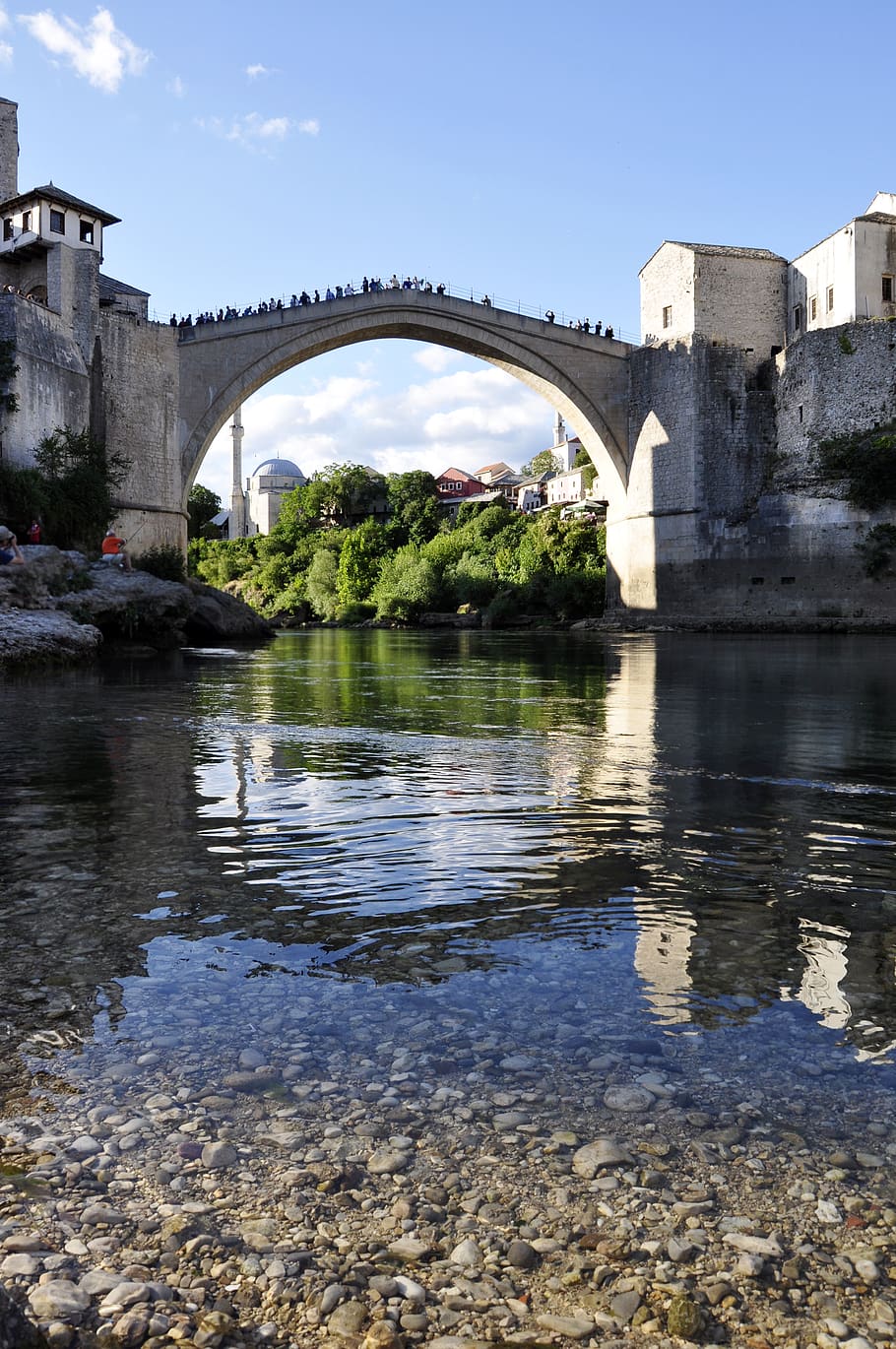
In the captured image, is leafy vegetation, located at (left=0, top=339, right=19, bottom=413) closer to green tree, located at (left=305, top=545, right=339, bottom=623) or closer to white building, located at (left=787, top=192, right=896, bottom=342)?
white building, located at (left=787, top=192, right=896, bottom=342)

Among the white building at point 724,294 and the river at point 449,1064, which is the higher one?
the white building at point 724,294

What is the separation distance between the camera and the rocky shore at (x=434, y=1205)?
1358 mm

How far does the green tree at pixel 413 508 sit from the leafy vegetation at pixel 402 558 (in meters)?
0.07

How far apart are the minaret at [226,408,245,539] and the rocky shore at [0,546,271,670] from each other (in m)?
54.7

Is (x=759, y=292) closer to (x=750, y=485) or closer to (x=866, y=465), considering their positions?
(x=750, y=485)

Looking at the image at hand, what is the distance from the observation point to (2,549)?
15836 millimetres

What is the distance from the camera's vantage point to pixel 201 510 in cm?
7025

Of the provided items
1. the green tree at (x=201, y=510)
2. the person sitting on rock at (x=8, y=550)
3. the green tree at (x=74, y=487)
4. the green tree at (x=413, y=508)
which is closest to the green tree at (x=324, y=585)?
the green tree at (x=413, y=508)

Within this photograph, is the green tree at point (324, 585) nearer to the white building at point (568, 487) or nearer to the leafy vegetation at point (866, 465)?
the white building at point (568, 487)

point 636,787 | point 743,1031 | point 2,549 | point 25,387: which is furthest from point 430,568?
point 743,1031

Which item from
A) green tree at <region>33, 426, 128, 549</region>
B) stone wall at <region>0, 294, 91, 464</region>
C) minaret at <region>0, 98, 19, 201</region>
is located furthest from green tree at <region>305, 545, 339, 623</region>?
green tree at <region>33, 426, 128, 549</region>

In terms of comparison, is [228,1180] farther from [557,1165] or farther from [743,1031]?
[743,1031]

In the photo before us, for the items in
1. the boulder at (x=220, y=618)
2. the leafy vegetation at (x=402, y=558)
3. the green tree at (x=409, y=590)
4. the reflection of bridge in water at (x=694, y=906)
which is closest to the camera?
the reflection of bridge in water at (x=694, y=906)

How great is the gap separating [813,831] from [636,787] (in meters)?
1.19
